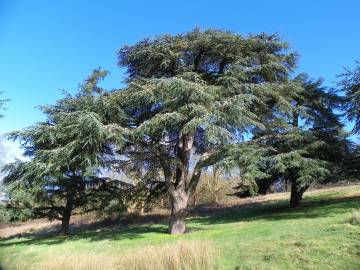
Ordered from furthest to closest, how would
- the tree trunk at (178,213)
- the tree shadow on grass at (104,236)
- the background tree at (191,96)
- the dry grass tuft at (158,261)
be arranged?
the tree shadow on grass at (104,236) → the tree trunk at (178,213) → the background tree at (191,96) → the dry grass tuft at (158,261)

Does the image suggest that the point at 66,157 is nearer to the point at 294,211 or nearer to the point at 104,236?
the point at 104,236

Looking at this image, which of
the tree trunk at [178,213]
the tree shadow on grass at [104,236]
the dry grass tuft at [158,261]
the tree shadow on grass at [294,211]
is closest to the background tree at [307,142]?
the tree shadow on grass at [294,211]

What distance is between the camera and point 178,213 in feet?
72.5

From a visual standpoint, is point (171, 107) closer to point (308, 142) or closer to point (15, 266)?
point (308, 142)

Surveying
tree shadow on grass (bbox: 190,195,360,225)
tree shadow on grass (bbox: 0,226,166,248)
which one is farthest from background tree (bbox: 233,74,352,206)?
tree shadow on grass (bbox: 0,226,166,248)

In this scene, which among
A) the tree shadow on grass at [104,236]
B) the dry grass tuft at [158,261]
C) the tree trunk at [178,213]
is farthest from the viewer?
the tree shadow on grass at [104,236]

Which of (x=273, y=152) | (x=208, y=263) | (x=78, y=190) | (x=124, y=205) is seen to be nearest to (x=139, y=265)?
(x=208, y=263)

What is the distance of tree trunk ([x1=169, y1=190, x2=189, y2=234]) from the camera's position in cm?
2180

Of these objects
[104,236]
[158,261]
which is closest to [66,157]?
[104,236]

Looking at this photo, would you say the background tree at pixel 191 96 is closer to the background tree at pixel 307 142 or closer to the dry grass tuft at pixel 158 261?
the background tree at pixel 307 142

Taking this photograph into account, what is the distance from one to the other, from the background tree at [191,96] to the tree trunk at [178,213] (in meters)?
0.02

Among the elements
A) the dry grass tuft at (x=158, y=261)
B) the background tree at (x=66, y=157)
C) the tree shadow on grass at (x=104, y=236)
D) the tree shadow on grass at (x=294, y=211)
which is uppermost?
the background tree at (x=66, y=157)

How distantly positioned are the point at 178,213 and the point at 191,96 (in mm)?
5879

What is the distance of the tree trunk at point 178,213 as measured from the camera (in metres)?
21.8
